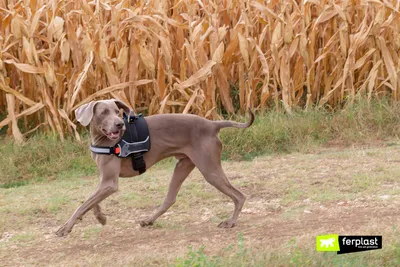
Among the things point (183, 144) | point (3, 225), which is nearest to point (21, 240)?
point (3, 225)

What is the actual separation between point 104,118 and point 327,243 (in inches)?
70.7

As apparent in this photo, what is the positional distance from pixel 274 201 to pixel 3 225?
2202mm

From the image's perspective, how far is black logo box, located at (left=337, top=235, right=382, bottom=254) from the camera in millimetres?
4801

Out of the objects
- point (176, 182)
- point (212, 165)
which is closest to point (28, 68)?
point (176, 182)

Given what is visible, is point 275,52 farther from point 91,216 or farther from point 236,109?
point 91,216

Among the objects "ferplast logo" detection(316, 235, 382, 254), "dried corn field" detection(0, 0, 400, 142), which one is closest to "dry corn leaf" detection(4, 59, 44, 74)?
"dried corn field" detection(0, 0, 400, 142)

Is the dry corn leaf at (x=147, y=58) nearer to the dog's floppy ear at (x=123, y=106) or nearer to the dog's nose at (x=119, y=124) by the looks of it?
the dog's floppy ear at (x=123, y=106)

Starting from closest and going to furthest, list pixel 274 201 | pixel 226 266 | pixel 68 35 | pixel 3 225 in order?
pixel 226 266 < pixel 3 225 < pixel 274 201 < pixel 68 35

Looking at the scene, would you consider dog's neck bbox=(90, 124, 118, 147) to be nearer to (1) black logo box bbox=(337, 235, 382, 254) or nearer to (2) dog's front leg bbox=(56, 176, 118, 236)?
(2) dog's front leg bbox=(56, 176, 118, 236)

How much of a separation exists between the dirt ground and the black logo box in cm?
7

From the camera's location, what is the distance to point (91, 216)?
20.8ft

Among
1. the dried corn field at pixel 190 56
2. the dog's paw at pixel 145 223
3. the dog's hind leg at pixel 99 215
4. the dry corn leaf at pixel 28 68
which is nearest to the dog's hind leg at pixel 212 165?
the dog's paw at pixel 145 223

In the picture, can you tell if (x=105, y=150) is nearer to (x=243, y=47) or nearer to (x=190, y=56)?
(x=190, y=56)

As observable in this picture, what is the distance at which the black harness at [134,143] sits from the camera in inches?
222
